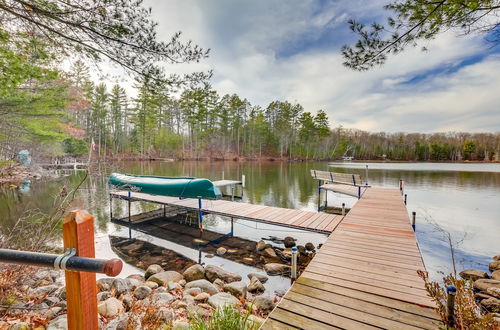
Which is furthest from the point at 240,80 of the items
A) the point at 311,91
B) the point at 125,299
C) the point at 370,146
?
the point at 370,146

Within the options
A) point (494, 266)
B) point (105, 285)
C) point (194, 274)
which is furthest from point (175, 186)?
point (494, 266)

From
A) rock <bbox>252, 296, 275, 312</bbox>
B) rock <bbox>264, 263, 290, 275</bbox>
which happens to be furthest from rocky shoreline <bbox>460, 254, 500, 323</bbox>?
rock <bbox>264, 263, 290, 275</bbox>

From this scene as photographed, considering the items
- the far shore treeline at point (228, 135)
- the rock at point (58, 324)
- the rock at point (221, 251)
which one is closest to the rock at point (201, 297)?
the rock at point (58, 324)

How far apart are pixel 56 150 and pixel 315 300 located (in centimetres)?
3014

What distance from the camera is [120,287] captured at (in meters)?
4.31

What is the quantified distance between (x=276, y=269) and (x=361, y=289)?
2.84 m

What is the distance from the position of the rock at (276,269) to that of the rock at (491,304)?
11.8ft

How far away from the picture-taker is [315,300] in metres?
2.86

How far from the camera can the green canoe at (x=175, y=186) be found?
845cm

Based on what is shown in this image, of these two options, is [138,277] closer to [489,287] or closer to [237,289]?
[237,289]

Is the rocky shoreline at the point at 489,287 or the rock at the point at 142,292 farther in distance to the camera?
the rocky shoreline at the point at 489,287

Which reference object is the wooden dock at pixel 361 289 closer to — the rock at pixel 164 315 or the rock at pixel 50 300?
the rock at pixel 164 315

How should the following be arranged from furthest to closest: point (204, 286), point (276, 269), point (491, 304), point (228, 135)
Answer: point (228, 135), point (276, 269), point (204, 286), point (491, 304)

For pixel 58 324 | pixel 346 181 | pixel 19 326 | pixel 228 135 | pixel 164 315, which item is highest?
pixel 228 135
